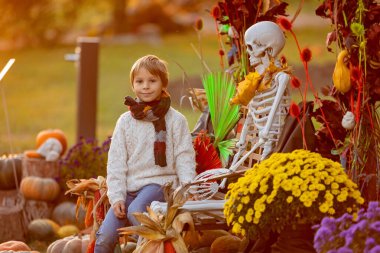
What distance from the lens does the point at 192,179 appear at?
20.9 feet

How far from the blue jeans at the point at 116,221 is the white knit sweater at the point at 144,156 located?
8cm

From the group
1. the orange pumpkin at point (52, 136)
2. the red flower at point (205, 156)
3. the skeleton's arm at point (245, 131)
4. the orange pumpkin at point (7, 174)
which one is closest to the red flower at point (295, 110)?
the skeleton's arm at point (245, 131)

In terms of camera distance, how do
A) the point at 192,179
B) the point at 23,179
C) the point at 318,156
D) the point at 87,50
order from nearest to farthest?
the point at 318,156 < the point at 192,179 < the point at 23,179 < the point at 87,50

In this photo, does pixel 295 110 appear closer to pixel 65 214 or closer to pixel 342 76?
pixel 342 76

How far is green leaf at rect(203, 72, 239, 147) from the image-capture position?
7.16m

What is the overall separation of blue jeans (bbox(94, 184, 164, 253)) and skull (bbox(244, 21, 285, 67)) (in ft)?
3.24

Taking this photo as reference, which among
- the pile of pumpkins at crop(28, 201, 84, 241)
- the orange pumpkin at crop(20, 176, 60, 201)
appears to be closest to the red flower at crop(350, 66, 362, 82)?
the pile of pumpkins at crop(28, 201, 84, 241)

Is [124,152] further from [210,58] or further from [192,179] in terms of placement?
[210,58]

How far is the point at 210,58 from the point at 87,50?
10.1m

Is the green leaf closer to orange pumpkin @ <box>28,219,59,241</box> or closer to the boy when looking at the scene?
the boy

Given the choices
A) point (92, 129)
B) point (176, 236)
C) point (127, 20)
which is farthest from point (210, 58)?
point (176, 236)

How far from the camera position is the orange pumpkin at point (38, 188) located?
9180 millimetres

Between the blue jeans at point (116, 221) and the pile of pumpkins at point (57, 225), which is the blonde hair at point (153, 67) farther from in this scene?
the pile of pumpkins at point (57, 225)

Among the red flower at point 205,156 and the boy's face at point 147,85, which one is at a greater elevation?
the boy's face at point 147,85
